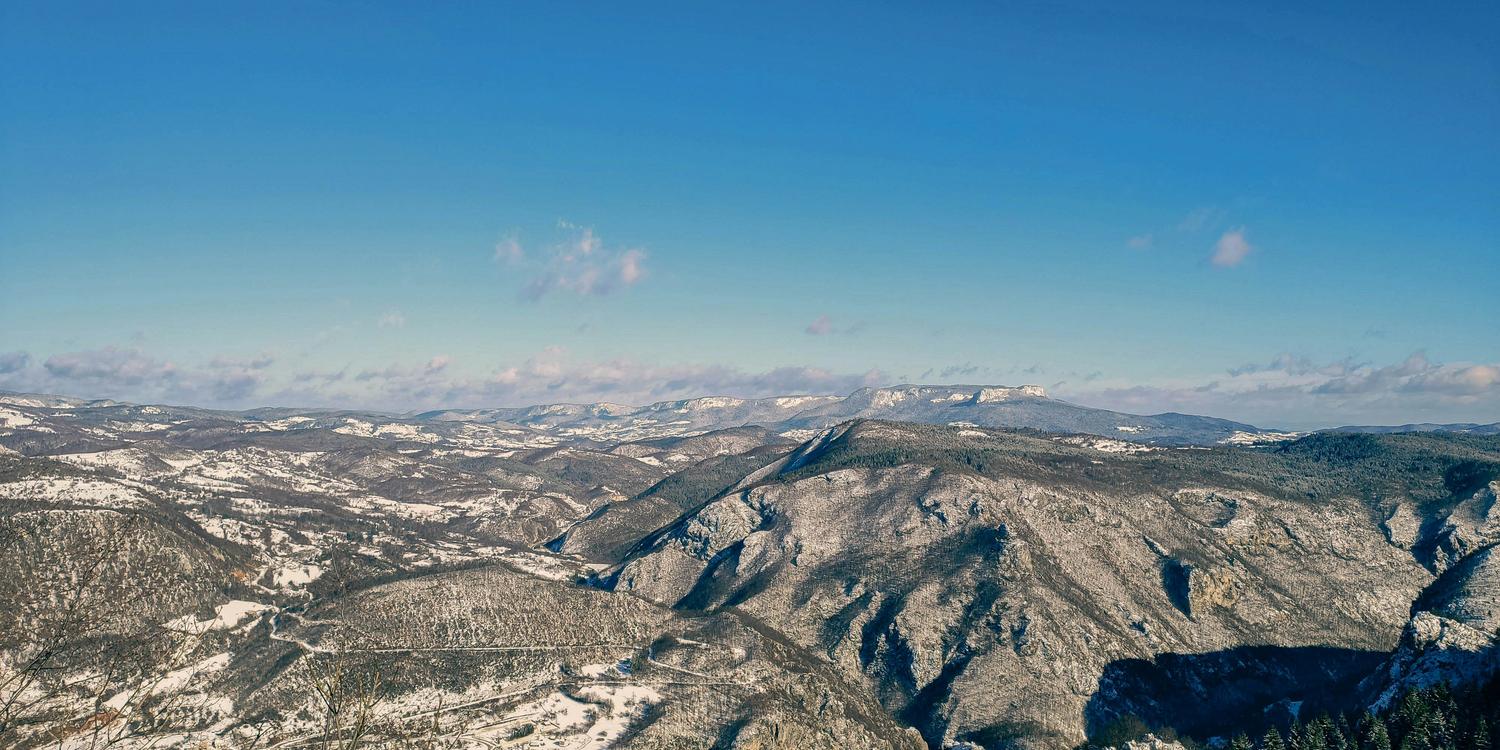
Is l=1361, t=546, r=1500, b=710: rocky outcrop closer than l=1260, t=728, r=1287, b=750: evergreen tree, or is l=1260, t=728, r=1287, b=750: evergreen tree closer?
l=1260, t=728, r=1287, b=750: evergreen tree

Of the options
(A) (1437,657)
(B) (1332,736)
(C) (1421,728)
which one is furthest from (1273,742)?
(A) (1437,657)

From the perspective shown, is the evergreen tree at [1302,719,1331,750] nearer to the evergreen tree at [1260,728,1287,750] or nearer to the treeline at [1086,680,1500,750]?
the treeline at [1086,680,1500,750]

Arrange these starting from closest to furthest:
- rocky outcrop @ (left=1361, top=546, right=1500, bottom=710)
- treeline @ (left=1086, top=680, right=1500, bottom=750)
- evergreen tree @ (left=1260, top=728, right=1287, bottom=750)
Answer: treeline @ (left=1086, top=680, right=1500, bottom=750) → evergreen tree @ (left=1260, top=728, right=1287, bottom=750) → rocky outcrop @ (left=1361, top=546, right=1500, bottom=710)

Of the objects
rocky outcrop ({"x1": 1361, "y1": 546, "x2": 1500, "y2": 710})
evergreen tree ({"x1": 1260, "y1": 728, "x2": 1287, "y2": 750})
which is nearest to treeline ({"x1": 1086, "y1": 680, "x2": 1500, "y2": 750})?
evergreen tree ({"x1": 1260, "y1": 728, "x2": 1287, "y2": 750})

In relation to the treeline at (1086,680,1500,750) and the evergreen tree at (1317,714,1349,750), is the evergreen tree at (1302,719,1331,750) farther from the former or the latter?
the evergreen tree at (1317,714,1349,750)

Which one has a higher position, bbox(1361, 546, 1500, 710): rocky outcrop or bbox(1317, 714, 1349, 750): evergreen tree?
bbox(1361, 546, 1500, 710): rocky outcrop

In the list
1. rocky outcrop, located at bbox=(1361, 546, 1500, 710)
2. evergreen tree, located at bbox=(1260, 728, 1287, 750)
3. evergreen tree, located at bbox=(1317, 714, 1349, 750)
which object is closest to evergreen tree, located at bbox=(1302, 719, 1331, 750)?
evergreen tree, located at bbox=(1317, 714, 1349, 750)

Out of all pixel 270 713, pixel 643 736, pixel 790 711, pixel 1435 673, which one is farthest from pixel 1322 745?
pixel 270 713

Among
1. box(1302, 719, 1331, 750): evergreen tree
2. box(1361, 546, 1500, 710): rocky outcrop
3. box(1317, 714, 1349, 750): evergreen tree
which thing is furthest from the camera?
box(1361, 546, 1500, 710): rocky outcrop

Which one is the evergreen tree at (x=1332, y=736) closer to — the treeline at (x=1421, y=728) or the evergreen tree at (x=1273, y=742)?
the treeline at (x=1421, y=728)
